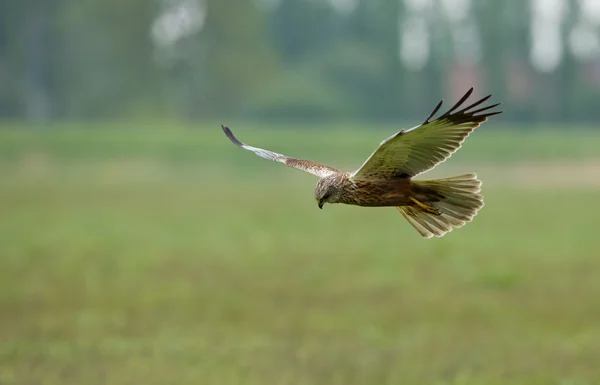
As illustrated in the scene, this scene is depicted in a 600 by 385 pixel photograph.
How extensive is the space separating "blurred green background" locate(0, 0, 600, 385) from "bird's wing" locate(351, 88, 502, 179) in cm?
309

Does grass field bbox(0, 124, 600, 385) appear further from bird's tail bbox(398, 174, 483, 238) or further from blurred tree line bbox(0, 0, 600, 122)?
blurred tree line bbox(0, 0, 600, 122)

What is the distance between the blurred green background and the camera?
994 centimetres

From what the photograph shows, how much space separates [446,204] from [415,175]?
0.40 m

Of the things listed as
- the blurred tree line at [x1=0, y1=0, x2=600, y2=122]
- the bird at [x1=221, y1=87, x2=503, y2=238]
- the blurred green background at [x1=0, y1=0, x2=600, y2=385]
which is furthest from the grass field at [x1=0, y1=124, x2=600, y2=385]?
the blurred tree line at [x1=0, y1=0, x2=600, y2=122]

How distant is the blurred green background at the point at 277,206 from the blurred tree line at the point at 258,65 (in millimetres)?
96

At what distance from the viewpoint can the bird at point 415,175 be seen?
5.61 meters

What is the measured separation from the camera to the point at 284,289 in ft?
44.2

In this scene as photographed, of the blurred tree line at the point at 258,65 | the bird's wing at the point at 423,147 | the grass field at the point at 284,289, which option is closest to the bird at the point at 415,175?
the bird's wing at the point at 423,147

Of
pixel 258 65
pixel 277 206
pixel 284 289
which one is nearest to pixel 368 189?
pixel 284 289

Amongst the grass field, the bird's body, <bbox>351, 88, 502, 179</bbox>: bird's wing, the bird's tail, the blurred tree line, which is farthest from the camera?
the blurred tree line

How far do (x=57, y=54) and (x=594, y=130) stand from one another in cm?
2090

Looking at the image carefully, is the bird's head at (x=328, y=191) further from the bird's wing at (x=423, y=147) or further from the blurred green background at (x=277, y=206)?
the blurred green background at (x=277, y=206)

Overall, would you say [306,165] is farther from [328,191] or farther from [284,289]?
[284,289]

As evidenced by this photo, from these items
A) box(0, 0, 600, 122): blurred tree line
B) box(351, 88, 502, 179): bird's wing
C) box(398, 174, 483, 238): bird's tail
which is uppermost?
box(0, 0, 600, 122): blurred tree line
